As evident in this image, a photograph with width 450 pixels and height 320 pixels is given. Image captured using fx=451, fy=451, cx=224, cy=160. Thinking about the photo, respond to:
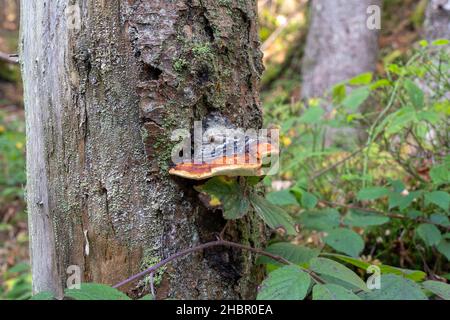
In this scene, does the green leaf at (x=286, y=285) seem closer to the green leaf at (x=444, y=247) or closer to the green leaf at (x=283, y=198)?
the green leaf at (x=283, y=198)

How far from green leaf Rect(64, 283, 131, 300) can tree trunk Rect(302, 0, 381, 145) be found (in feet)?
18.8

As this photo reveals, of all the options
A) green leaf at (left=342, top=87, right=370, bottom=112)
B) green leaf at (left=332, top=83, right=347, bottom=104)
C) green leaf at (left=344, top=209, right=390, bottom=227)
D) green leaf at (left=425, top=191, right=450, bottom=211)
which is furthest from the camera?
green leaf at (left=332, top=83, right=347, bottom=104)

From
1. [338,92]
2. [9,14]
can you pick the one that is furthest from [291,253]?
[9,14]

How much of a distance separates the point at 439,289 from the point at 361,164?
1788 millimetres

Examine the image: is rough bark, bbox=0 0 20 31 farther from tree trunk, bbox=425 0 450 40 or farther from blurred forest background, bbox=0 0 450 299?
tree trunk, bbox=425 0 450 40

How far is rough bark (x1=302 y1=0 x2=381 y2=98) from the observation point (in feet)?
21.4

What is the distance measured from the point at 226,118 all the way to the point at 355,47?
18.6 ft

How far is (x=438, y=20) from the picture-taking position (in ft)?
13.1

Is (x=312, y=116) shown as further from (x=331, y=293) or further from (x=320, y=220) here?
(x=331, y=293)

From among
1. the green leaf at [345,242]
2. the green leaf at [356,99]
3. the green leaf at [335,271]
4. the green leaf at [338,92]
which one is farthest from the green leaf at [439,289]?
the green leaf at [338,92]

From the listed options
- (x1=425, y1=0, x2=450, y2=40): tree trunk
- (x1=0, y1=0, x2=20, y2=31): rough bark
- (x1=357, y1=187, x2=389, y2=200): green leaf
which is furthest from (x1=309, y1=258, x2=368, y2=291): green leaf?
(x1=0, y1=0, x2=20, y2=31): rough bark
